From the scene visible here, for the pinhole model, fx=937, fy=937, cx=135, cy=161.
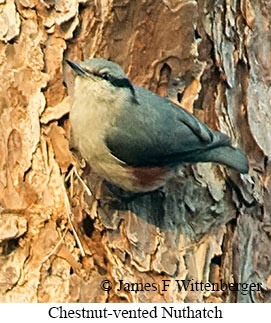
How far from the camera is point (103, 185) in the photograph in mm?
3760

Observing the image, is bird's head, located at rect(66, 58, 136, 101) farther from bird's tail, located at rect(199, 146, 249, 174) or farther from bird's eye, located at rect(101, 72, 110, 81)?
bird's tail, located at rect(199, 146, 249, 174)

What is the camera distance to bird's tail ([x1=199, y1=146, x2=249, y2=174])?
12.1ft

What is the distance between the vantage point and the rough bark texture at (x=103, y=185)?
12.1 ft

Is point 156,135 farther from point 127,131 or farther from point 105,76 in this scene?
point 105,76

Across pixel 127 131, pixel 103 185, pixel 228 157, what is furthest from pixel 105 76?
pixel 228 157

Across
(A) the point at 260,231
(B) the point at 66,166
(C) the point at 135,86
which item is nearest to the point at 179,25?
(C) the point at 135,86

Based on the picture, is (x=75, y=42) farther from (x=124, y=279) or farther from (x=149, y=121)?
(x=124, y=279)

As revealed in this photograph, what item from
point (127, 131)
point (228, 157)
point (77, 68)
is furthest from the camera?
point (228, 157)

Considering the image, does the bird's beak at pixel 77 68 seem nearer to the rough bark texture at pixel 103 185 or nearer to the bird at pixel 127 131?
the bird at pixel 127 131

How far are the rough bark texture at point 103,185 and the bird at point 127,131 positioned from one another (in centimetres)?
15

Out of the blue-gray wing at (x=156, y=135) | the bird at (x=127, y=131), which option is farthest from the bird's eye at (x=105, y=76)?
the blue-gray wing at (x=156, y=135)

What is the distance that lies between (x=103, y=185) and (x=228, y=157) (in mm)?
512

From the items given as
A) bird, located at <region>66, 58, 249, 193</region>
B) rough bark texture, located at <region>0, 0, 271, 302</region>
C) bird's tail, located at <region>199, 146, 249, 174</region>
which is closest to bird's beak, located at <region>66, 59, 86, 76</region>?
bird, located at <region>66, 58, 249, 193</region>

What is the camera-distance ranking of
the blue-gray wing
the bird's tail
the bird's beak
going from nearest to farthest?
1. the bird's beak
2. the blue-gray wing
3. the bird's tail
